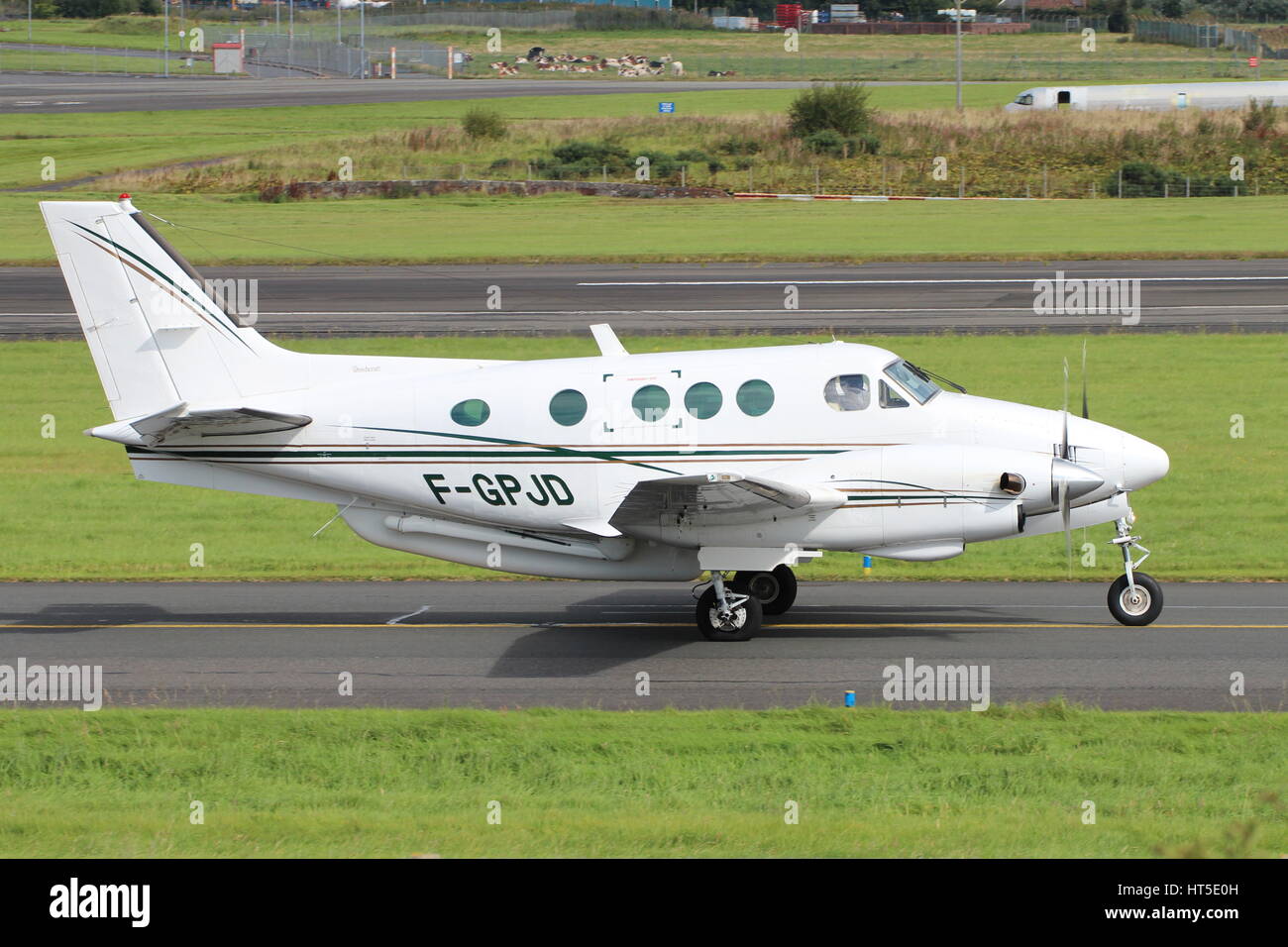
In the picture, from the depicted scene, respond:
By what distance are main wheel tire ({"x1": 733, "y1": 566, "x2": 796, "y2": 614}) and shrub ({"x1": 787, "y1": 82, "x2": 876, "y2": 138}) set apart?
2155 inches

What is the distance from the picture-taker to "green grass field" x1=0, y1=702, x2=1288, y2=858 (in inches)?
396

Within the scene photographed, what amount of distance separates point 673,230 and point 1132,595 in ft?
133

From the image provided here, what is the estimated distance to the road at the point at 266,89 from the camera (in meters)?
92.9

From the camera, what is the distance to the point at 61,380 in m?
32.8

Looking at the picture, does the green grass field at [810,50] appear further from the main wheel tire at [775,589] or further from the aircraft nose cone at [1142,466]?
the main wheel tire at [775,589]

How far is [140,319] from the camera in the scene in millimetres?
17312

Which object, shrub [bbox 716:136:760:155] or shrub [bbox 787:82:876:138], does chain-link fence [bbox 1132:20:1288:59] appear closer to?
shrub [bbox 787:82:876:138]

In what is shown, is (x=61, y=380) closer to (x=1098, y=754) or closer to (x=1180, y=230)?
(x=1098, y=754)

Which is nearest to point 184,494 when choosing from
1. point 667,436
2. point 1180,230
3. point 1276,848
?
point 667,436

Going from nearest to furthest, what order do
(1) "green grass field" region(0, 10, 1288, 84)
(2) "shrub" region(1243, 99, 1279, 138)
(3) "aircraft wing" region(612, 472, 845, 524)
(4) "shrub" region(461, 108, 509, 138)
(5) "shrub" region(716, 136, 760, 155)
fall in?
(3) "aircraft wing" region(612, 472, 845, 524)
(2) "shrub" region(1243, 99, 1279, 138)
(5) "shrub" region(716, 136, 760, 155)
(4) "shrub" region(461, 108, 509, 138)
(1) "green grass field" region(0, 10, 1288, 84)

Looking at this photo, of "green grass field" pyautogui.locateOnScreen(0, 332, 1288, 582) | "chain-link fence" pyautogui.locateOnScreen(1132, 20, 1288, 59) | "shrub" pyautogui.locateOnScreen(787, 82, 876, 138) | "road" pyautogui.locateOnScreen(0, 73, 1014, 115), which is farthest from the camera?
"chain-link fence" pyautogui.locateOnScreen(1132, 20, 1288, 59)

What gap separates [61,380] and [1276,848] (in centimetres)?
2933

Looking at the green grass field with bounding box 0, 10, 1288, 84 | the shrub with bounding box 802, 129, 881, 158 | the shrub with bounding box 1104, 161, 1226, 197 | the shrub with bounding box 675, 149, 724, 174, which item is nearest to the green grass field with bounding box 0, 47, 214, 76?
the green grass field with bounding box 0, 10, 1288, 84

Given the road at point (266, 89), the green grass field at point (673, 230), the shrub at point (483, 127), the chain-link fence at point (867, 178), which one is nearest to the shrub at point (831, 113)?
the chain-link fence at point (867, 178)
